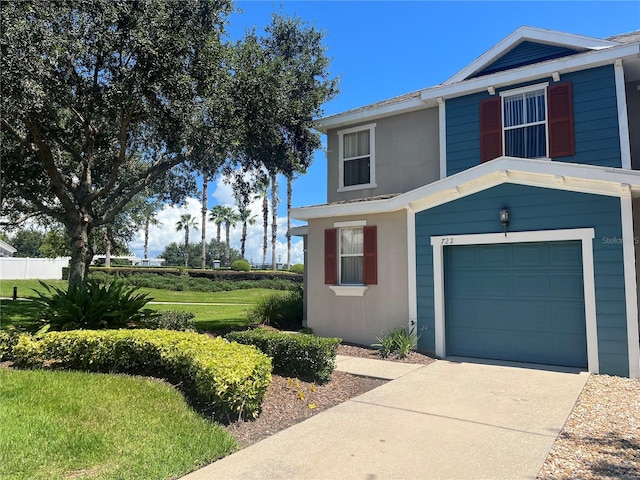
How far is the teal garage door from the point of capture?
782 cm

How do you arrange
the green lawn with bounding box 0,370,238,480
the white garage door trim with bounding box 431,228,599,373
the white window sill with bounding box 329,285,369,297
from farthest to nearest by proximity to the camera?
1. the white window sill with bounding box 329,285,369,297
2. the white garage door trim with bounding box 431,228,599,373
3. the green lawn with bounding box 0,370,238,480

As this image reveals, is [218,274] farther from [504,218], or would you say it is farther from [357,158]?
[504,218]

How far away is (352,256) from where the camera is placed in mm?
10750

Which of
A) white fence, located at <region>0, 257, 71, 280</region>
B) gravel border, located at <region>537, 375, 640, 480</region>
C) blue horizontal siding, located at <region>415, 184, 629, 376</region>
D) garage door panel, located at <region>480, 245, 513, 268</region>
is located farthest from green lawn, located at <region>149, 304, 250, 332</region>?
white fence, located at <region>0, 257, 71, 280</region>

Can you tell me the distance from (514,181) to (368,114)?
190 inches

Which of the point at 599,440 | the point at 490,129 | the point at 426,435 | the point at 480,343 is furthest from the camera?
the point at 490,129

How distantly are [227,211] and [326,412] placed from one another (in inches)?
2486

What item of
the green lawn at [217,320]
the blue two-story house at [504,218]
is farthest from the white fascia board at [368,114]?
the green lawn at [217,320]

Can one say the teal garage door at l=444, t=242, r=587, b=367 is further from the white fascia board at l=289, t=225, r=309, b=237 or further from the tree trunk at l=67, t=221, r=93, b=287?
the tree trunk at l=67, t=221, r=93, b=287

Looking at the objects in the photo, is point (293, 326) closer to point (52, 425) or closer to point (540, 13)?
point (52, 425)

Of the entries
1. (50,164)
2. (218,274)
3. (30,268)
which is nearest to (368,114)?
(50,164)

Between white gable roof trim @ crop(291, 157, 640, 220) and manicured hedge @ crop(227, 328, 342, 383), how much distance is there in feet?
12.5

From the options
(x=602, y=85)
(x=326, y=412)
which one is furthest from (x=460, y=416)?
(x=602, y=85)

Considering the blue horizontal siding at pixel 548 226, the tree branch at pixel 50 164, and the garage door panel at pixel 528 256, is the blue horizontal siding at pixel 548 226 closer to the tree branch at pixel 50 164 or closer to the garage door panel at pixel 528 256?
the garage door panel at pixel 528 256
